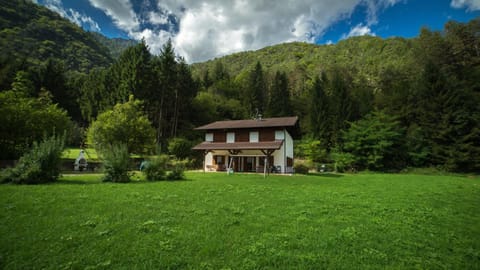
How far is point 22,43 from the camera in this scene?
5916 centimetres

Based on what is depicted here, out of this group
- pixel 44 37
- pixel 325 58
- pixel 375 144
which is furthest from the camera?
pixel 44 37

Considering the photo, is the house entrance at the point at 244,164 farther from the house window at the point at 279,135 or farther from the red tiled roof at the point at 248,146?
the house window at the point at 279,135

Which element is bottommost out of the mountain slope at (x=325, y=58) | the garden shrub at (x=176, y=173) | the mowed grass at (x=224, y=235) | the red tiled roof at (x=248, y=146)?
the mowed grass at (x=224, y=235)

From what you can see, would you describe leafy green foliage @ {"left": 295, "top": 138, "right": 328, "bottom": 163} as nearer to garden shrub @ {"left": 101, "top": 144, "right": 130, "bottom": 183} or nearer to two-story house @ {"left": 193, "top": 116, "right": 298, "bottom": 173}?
two-story house @ {"left": 193, "top": 116, "right": 298, "bottom": 173}

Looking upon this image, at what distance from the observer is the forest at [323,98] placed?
26188mm

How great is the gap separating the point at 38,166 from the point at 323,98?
3837cm

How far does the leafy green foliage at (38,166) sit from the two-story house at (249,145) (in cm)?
1362

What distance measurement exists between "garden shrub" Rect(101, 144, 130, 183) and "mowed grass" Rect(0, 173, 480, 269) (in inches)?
199

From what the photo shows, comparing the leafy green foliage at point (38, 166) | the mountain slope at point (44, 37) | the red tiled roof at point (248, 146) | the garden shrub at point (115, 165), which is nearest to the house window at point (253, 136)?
the red tiled roof at point (248, 146)

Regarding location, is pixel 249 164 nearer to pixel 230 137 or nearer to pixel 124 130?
pixel 230 137

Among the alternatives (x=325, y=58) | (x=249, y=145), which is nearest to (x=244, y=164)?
(x=249, y=145)

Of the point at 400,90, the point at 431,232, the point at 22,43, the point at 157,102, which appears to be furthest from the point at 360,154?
the point at 22,43

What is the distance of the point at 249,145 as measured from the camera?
74.0 ft

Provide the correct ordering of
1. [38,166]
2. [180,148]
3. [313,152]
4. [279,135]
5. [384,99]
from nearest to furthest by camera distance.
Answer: [38,166], [279,135], [180,148], [313,152], [384,99]
